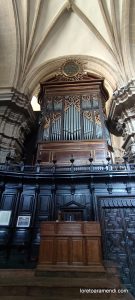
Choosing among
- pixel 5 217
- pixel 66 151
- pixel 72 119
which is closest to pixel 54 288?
pixel 5 217

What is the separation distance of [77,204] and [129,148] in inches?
154

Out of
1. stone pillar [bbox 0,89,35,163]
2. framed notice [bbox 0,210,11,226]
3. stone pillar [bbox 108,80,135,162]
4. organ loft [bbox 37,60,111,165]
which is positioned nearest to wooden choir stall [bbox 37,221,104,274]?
framed notice [bbox 0,210,11,226]

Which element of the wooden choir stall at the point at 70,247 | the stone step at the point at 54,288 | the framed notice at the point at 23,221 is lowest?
the stone step at the point at 54,288

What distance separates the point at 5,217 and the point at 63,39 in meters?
11.6

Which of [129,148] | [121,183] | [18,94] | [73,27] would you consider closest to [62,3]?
[73,27]

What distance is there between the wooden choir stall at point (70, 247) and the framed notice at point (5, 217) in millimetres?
2383

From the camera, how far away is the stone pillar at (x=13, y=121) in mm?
9836

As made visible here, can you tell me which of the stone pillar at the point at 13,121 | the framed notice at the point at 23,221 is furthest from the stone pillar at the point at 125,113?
the framed notice at the point at 23,221

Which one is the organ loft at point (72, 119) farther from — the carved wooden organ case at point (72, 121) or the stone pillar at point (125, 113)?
the stone pillar at point (125, 113)

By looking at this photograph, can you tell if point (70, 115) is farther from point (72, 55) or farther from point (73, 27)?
point (73, 27)

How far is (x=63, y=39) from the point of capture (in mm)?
13961

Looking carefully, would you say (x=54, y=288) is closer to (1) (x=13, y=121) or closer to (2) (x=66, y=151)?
(2) (x=66, y=151)

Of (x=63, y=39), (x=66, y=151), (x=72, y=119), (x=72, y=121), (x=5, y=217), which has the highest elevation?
(x=63, y=39)

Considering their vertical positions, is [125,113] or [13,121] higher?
[125,113]
